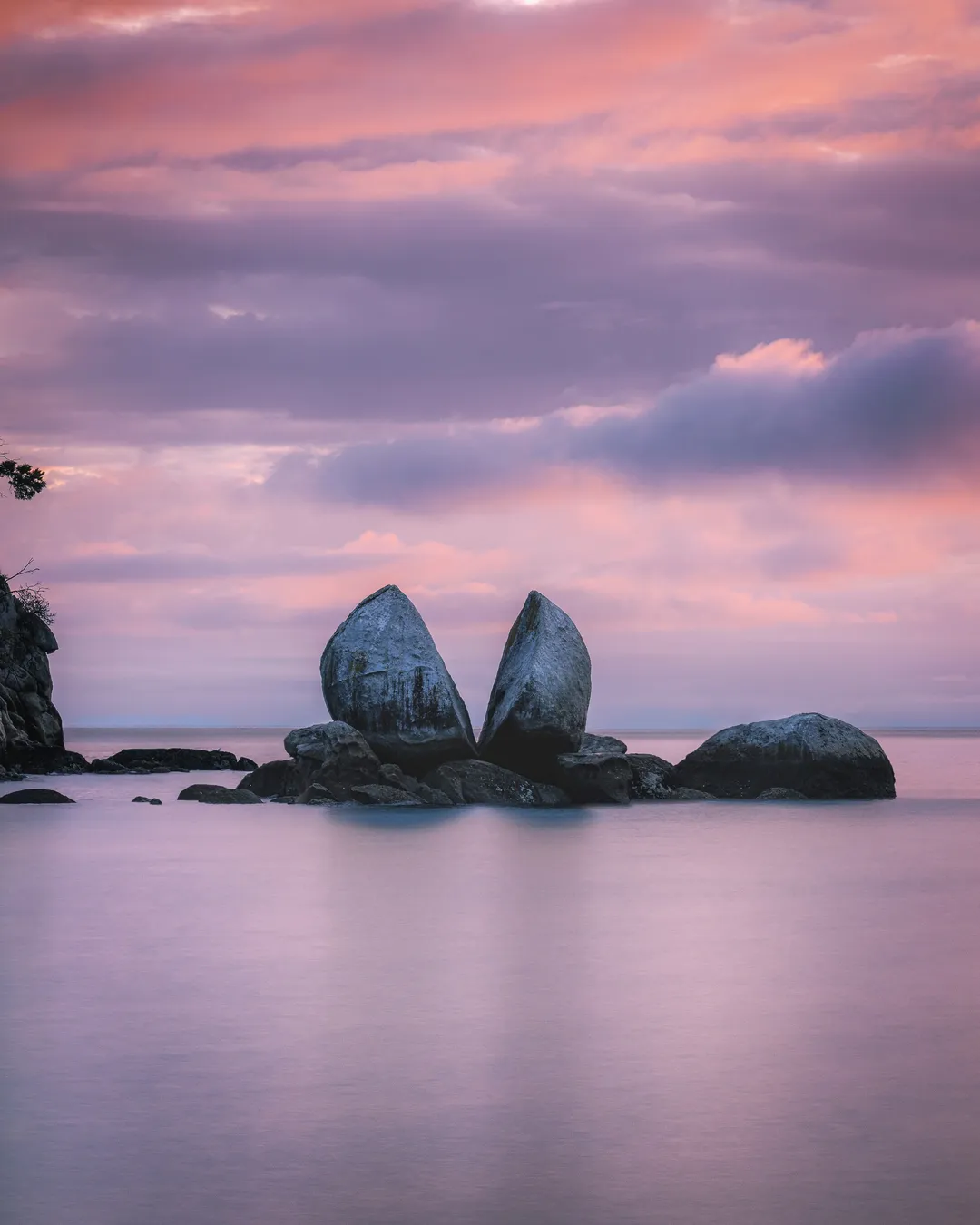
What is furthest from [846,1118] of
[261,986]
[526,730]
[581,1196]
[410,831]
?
[526,730]

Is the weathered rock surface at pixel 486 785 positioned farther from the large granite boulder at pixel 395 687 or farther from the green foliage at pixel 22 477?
the green foliage at pixel 22 477

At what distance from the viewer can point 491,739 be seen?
37.9m

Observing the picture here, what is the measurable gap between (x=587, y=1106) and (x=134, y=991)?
5541 millimetres

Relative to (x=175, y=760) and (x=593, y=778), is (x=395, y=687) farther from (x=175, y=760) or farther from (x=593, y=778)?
(x=175, y=760)

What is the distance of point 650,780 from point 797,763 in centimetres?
413

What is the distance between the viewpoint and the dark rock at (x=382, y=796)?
118 ft

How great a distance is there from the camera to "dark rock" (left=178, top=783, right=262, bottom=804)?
38312mm

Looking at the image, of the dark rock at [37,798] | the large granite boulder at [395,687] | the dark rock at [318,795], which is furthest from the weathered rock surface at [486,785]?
the dark rock at [37,798]

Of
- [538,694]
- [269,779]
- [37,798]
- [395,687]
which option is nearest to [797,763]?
[538,694]

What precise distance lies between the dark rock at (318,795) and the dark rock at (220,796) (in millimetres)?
1823

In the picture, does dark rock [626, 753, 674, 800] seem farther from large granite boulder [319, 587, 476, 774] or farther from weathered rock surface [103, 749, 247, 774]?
weathered rock surface [103, 749, 247, 774]

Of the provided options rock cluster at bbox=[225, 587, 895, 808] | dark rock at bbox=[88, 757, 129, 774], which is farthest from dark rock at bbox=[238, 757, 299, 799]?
dark rock at bbox=[88, 757, 129, 774]

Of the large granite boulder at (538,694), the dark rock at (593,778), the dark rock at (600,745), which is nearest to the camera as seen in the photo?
the large granite boulder at (538,694)

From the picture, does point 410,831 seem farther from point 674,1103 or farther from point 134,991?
point 674,1103
